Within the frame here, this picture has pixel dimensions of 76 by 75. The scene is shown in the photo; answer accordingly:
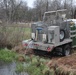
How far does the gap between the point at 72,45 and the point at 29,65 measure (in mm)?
3638

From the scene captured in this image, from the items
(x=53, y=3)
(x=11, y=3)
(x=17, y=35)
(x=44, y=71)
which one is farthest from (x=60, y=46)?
(x=53, y=3)

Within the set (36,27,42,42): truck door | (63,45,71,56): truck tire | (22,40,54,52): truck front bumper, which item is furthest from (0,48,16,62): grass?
(63,45,71,56): truck tire

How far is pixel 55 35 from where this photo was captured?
38.4ft

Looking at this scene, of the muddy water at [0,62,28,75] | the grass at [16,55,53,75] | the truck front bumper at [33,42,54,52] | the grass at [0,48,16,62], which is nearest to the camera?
the grass at [16,55,53,75]

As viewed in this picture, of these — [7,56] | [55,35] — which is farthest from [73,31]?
[7,56]

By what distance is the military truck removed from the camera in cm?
1180

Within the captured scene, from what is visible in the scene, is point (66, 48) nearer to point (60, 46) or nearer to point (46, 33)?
point (60, 46)

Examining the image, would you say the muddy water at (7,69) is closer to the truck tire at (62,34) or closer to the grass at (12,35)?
the truck tire at (62,34)

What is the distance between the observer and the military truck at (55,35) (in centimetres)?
1180

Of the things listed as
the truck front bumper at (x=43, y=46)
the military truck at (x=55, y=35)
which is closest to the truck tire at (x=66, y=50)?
the military truck at (x=55, y=35)

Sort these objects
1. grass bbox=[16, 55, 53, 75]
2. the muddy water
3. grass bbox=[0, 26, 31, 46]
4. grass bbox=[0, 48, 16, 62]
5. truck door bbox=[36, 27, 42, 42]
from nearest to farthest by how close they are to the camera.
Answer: grass bbox=[16, 55, 53, 75], the muddy water, grass bbox=[0, 48, 16, 62], truck door bbox=[36, 27, 42, 42], grass bbox=[0, 26, 31, 46]

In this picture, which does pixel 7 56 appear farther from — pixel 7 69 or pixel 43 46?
pixel 43 46

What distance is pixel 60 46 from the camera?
40.8 ft

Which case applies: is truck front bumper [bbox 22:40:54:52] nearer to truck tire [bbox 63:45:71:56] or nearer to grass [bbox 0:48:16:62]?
grass [bbox 0:48:16:62]
